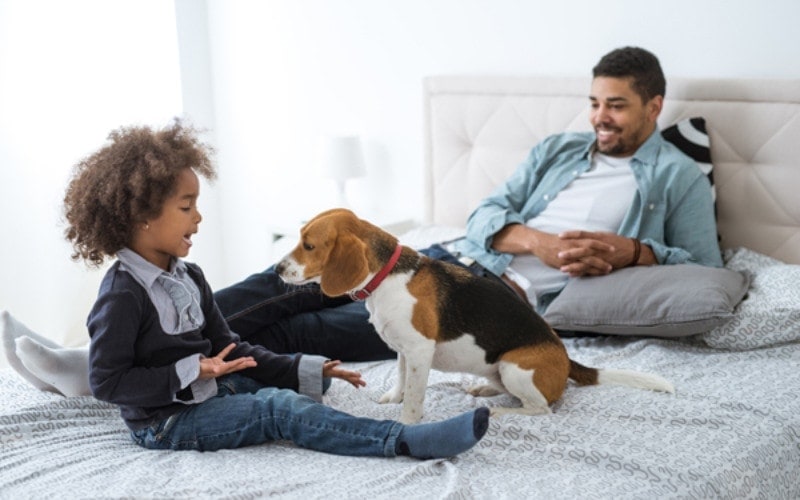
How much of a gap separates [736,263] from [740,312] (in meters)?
0.37

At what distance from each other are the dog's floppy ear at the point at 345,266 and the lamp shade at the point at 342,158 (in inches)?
79.5

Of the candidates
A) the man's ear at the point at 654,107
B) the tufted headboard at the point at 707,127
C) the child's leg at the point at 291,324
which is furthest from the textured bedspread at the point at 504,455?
the man's ear at the point at 654,107

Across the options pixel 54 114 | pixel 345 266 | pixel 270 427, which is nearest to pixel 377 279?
pixel 345 266

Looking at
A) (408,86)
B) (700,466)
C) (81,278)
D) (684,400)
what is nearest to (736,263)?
(684,400)

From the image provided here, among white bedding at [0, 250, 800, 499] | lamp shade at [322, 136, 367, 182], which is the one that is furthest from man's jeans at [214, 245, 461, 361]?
lamp shade at [322, 136, 367, 182]

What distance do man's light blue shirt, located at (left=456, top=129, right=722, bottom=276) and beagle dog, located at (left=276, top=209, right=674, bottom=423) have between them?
2.61 feet

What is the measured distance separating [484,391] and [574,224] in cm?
89

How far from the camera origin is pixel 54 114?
3.92m

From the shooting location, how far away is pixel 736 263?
9.29 ft

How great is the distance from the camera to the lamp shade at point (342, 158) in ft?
12.8

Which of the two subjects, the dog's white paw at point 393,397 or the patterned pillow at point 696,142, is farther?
the patterned pillow at point 696,142

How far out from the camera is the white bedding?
69.0 inches

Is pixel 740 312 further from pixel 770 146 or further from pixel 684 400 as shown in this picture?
pixel 770 146

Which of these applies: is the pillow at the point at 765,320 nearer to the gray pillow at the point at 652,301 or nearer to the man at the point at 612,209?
the gray pillow at the point at 652,301
